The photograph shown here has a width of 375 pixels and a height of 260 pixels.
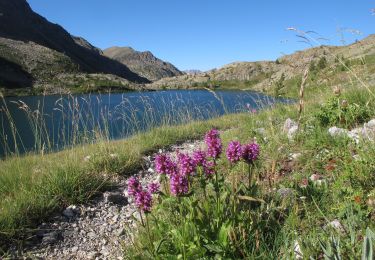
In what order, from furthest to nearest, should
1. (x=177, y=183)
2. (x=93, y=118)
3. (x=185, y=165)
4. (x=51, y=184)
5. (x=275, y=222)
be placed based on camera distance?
(x=93, y=118) < (x=51, y=184) < (x=275, y=222) < (x=185, y=165) < (x=177, y=183)

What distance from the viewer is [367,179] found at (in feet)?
12.4

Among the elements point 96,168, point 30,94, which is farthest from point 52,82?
point 96,168

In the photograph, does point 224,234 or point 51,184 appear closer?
point 224,234

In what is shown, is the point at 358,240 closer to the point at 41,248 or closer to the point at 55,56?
the point at 41,248

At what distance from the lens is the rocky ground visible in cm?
423

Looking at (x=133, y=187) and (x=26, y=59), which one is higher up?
(x=26, y=59)

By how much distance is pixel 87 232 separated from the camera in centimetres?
490

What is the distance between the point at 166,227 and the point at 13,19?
590ft

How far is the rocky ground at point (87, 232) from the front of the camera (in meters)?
4.23

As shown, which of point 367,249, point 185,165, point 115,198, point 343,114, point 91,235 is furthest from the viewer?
point 343,114

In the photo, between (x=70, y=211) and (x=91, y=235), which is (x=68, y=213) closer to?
(x=70, y=211)

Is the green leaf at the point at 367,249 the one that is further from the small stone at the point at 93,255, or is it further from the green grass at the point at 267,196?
the small stone at the point at 93,255

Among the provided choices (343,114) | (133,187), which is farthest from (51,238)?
(343,114)

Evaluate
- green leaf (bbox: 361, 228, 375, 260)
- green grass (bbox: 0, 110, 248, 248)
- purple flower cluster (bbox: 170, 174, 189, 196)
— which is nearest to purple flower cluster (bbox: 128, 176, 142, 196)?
purple flower cluster (bbox: 170, 174, 189, 196)
